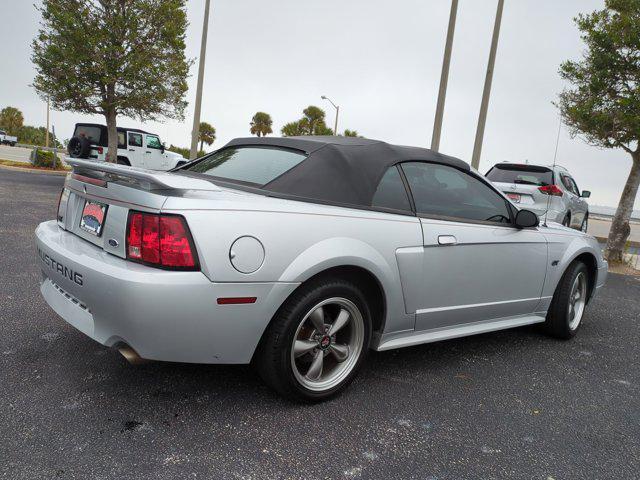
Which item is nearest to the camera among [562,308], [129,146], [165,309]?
[165,309]

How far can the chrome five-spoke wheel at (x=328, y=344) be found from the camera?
8.81ft

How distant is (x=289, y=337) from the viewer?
253 cm

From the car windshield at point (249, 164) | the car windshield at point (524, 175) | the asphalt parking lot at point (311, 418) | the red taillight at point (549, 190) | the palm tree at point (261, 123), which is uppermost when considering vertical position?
the palm tree at point (261, 123)

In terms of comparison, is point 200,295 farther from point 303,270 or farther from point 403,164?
point 403,164

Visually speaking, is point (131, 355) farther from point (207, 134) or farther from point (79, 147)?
point (207, 134)

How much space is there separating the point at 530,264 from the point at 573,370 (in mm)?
809

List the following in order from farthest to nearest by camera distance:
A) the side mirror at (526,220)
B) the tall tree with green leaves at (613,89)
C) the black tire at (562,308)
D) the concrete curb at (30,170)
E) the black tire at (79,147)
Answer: the concrete curb at (30,170) < the black tire at (79,147) < the tall tree with green leaves at (613,89) < the black tire at (562,308) < the side mirror at (526,220)

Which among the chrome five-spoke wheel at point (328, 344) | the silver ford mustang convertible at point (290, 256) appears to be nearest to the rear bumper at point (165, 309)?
the silver ford mustang convertible at point (290, 256)

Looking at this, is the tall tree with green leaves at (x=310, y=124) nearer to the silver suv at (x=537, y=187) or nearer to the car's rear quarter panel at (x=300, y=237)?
the silver suv at (x=537, y=187)

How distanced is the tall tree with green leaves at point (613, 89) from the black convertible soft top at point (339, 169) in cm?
712

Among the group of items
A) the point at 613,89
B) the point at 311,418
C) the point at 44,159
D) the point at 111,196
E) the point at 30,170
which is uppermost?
the point at 613,89

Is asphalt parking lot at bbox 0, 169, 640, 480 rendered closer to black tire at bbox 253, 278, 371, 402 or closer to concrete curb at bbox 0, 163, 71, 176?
black tire at bbox 253, 278, 371, 402

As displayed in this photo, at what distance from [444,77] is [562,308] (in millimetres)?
9350

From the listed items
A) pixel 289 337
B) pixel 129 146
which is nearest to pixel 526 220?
pixel 289 337
